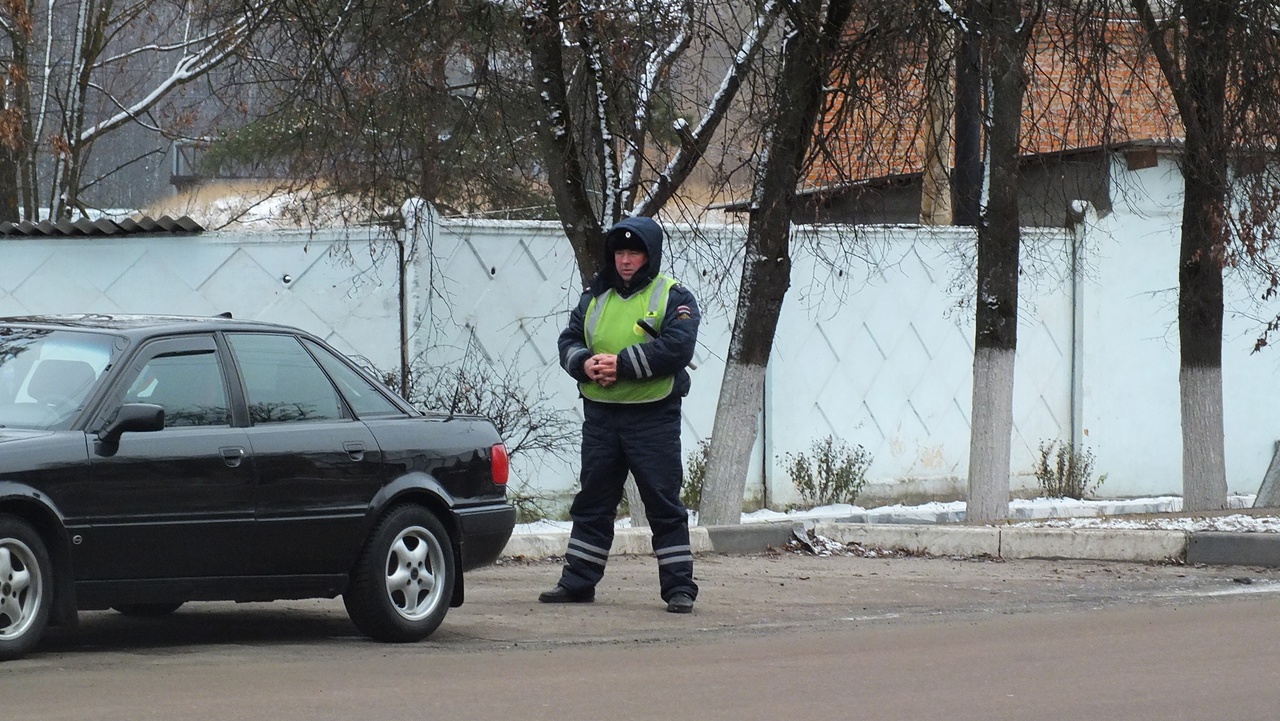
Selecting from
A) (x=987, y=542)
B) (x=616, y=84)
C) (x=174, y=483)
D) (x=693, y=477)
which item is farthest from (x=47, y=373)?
(x=693, y=477)

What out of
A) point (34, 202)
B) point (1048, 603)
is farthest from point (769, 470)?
point (34, 202)

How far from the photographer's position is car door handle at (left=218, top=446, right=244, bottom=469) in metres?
6.80

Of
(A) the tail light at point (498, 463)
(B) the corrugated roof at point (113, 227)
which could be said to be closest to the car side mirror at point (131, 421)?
(A) the tail light at point (498, 463)

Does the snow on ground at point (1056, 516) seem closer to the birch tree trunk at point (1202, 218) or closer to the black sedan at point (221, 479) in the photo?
the birch tree trunk at point (1202, 218)

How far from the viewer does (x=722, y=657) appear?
22.6 feet

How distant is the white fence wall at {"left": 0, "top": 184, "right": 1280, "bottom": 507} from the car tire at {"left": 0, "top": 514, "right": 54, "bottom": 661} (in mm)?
6966

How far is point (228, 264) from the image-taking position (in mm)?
13023

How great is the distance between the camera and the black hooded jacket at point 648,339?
26.6ft

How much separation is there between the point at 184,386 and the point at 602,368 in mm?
2098

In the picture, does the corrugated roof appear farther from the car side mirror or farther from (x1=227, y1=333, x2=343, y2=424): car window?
the car side mirror

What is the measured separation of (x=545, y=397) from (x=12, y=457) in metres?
7.99

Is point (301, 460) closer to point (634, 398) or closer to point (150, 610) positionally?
point (150, 610)

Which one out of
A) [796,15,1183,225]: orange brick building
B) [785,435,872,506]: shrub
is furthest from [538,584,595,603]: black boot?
[785,435,872,506]: shrub

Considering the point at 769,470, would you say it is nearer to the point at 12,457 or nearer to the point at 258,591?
the point at 258,591
